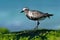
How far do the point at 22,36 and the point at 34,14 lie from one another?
2.45 m

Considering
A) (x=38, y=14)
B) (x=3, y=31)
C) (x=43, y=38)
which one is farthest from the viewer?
(x=38, y=14)

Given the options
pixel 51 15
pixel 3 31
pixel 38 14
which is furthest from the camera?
pixel 38 14

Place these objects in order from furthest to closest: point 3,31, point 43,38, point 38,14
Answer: point 38,14, point 3,31, point 43,38

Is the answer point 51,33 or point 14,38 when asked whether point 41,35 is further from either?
point 14,38

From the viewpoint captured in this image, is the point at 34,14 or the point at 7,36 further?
the point at 34,14

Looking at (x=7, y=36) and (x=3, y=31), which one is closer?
(x=7, y=36)

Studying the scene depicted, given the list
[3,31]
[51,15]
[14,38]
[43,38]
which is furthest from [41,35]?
[51,15]

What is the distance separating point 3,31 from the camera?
5.79 metres

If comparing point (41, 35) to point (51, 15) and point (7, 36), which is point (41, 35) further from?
point (51, 15)

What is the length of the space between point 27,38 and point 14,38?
0.27 m

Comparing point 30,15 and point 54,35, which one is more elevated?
point 30,15

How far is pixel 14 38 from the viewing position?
16.6 ft

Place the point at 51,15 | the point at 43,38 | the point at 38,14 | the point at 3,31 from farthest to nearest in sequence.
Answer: the point at 38,14 < the point at 51,15 < the point at 3,31 < the point at 43,38

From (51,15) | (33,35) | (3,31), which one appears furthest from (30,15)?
(33,35)
